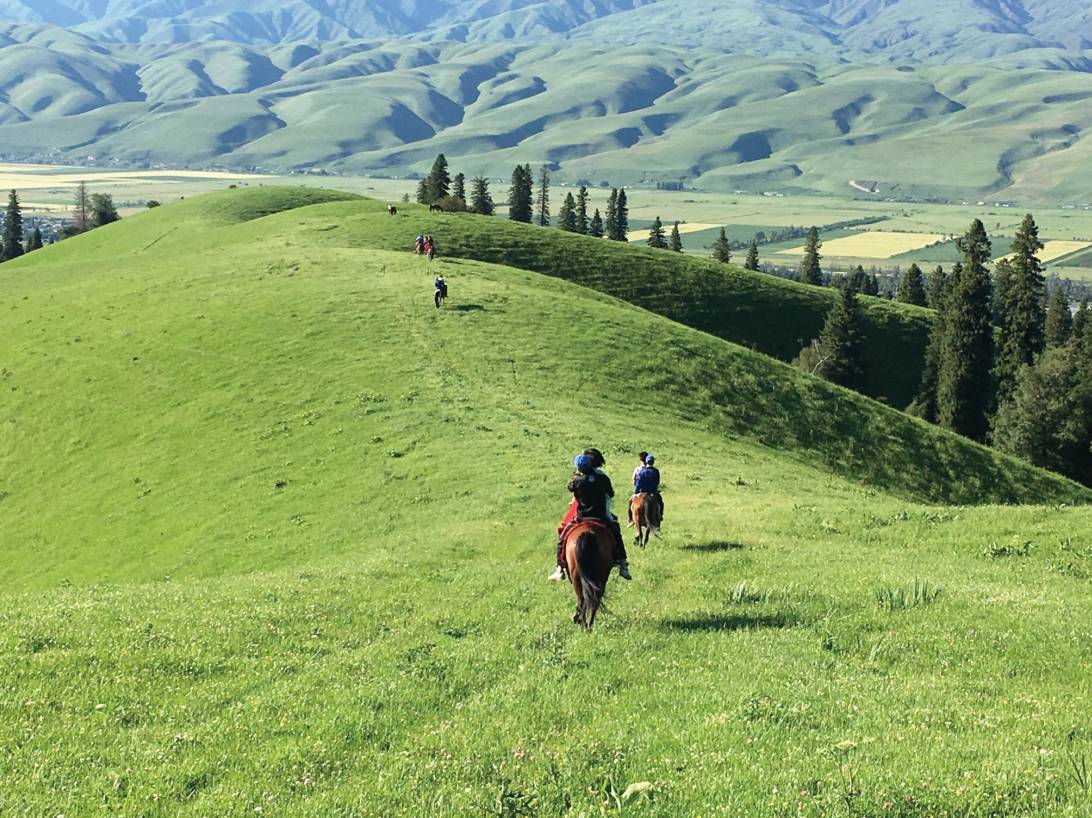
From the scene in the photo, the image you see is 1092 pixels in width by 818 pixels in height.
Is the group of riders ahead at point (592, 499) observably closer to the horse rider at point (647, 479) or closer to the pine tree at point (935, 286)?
the horse rider at point (647, 479)

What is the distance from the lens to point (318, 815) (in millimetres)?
10250

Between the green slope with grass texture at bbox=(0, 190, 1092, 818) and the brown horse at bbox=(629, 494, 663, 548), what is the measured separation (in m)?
1.05

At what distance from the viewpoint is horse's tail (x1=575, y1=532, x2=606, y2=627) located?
1758 cm

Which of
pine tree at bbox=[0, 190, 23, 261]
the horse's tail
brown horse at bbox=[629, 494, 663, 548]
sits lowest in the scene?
brown horse at bbox=[629, 494, 663, 548]

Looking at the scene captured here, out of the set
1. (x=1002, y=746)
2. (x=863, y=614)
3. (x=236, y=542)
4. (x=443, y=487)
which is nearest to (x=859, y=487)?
(x=443, y=487)

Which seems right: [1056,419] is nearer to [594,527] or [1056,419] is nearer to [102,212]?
[594,527]

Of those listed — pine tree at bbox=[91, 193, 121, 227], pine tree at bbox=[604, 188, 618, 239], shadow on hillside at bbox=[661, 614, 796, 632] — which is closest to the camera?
shadow on hillside at bbox=[661, 614, 796, 632]

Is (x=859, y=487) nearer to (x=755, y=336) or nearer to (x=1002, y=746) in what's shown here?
(x=1002, y=746)

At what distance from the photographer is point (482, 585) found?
72.8 feet

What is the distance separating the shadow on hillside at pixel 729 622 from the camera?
18.0 m

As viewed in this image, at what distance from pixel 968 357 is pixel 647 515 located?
3081 inches

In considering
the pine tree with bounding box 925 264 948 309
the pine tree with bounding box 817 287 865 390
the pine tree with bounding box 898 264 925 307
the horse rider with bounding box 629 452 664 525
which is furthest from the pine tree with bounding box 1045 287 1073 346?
the horse rider with bounding box 629 452 664 525

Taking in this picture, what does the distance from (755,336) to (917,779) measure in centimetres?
9957

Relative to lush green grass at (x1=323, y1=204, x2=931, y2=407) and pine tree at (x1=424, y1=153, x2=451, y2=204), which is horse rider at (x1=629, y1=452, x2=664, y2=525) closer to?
lush green grass at (x1=323, y1=204, x2=931, y2=407)
